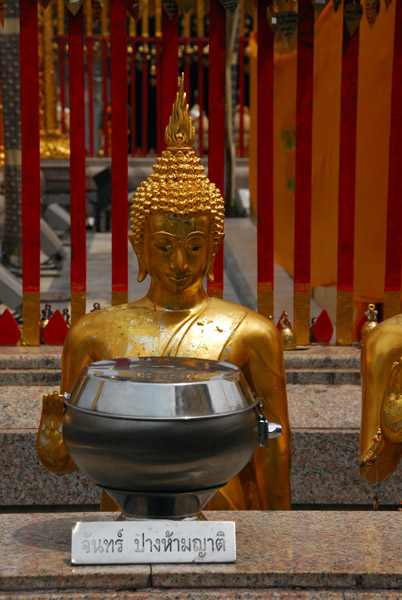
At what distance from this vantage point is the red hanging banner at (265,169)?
374cm

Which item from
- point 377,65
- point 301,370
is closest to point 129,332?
point 301,370

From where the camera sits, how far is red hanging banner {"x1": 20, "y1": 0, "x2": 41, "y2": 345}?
12.1ft

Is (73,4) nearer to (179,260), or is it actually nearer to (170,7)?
(170,7)

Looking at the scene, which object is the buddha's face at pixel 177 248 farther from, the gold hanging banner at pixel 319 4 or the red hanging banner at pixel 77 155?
the gold hanging banner at pixel 319 4

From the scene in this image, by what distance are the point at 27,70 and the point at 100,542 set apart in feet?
7.38

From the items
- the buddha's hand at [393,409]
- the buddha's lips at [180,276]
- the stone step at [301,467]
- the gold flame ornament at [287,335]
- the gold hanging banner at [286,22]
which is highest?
the gold hanging banner at [286,22]

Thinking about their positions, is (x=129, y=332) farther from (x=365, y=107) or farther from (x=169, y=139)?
(x=365, y=107)

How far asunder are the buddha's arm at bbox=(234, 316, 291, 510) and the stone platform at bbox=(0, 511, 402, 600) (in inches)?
24.6

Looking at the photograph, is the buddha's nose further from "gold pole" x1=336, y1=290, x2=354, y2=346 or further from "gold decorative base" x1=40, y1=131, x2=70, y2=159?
"gold decorative base" x1=40, y1=131, x2=70, y2=159

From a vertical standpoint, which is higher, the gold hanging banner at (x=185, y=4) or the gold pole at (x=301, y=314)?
the gold hanging banner at (x=185, y=4)

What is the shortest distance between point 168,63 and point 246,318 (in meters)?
1.41

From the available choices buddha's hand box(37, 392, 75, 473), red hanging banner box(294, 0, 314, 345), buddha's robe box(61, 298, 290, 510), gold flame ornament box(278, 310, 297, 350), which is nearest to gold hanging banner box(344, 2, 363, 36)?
red hanging banner box(294, 0, 314, 345)

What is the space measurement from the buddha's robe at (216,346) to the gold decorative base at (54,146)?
710 cm

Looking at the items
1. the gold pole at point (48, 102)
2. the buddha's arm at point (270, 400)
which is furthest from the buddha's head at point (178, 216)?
the gold pole at point (48, 102)
